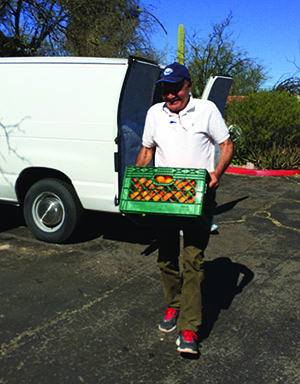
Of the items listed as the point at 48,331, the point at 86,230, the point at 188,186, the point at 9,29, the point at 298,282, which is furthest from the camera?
the point at 9,29

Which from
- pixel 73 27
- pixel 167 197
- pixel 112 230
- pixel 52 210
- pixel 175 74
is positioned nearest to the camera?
pixel 167 197

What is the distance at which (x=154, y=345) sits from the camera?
328cm

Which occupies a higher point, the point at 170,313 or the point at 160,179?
the point at 160,179

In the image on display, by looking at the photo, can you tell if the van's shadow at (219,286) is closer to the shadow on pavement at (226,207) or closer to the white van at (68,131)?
the white van at (68,131)

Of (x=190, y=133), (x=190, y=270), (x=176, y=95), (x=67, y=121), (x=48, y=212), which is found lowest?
(x=48, y=212)

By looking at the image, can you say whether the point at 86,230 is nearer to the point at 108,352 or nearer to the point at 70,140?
the point at 70,140

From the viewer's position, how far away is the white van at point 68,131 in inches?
197

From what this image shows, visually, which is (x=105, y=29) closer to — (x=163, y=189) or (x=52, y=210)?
(x=52, y=210)

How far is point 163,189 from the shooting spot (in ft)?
9.75

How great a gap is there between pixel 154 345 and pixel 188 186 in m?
1.26

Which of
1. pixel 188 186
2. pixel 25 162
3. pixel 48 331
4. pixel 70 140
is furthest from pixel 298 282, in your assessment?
pixel 25 162

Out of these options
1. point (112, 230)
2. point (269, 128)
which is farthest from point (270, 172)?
point (112, 230)

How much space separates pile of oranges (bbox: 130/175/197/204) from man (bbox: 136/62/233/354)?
203mm

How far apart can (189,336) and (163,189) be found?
3.49ft
